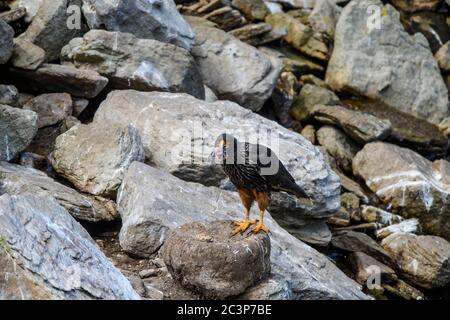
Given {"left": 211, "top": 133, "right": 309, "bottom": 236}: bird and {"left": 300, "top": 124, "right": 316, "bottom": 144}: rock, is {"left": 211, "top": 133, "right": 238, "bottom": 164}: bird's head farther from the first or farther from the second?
{"left": 300, "top": 124, "right": 316, "bottom": 144}: rock

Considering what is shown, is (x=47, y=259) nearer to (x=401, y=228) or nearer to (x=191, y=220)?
(x=191, y=220)

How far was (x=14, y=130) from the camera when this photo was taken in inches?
334

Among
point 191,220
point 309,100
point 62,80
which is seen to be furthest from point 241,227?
point 309,100

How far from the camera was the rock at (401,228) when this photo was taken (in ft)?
35.9

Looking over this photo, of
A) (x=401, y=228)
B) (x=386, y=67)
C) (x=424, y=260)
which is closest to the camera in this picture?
(x=424, y=260)

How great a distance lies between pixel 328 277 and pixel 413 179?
436 cm

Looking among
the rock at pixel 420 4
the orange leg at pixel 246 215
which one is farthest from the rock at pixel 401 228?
the rock at pixel 420 4

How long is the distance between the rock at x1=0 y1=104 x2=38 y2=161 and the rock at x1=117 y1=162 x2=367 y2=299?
1635 mm

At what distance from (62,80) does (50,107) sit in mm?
526

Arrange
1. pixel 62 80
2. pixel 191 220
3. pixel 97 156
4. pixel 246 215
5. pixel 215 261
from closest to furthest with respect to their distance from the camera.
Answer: pixel 215 261, pixel 246 215, pixel 191 220, pixel 97 156, pixel 62 80

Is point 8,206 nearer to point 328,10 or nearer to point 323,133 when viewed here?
point 323,133

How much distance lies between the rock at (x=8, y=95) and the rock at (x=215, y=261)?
14.2ft

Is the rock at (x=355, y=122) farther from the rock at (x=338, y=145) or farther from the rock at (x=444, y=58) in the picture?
the rock at (x=444, y=58)

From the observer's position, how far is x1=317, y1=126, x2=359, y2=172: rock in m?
12.7
